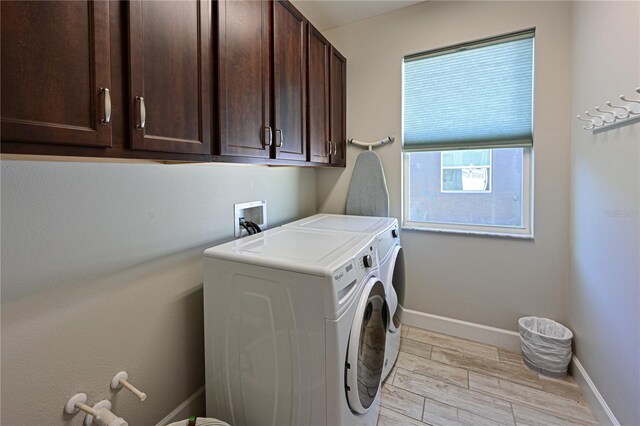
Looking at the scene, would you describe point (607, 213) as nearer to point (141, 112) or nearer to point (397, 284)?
point (397, 284)

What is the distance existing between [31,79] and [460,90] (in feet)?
7.95

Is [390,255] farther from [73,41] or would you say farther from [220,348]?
[73,41]

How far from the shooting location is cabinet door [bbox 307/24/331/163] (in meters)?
1.91

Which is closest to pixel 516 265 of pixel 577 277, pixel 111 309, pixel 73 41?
pixel 577 277

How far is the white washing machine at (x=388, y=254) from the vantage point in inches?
68.4

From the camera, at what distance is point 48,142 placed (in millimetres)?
707

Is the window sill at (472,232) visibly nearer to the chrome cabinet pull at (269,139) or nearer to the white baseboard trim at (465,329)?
the white baseboard trim at (465,329)

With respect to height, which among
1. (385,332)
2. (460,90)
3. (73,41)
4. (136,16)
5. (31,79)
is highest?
(460,90)

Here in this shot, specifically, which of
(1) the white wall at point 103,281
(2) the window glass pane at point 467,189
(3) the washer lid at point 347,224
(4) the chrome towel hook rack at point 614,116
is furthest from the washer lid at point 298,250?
(4) the chrome towel hook rack at point 614,116

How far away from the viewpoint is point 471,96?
2.21 metres

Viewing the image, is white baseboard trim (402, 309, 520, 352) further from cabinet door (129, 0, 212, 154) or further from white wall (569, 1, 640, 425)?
cabinet door (129, 0, 212, 154)

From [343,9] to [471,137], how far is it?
4.70 feet

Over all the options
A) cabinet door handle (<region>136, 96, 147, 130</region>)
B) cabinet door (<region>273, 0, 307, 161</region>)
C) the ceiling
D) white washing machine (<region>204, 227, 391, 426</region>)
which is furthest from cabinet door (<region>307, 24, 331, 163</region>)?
cabinet door handle (<region>136, 96, 147, 130</region>)

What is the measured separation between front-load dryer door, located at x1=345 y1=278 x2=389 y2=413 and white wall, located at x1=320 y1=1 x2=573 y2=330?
0.96 m
